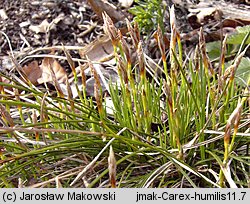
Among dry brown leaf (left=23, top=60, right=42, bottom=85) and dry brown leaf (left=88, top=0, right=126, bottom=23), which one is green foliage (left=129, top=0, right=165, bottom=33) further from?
dry brown leaf (left=23, top=60, right=42, bottom=85)

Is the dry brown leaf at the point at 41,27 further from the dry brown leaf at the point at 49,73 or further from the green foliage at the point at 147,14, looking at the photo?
the green foliage at the point at 147,14

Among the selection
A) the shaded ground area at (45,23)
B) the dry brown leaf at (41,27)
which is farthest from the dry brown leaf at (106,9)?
the dry brown leaf at (41,27)

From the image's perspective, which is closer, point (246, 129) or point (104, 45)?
point (246, 129)

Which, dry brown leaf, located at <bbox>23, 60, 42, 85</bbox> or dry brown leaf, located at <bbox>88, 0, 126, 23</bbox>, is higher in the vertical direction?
dry brown leaf, located at <bbox>88, 0, 126, 23</bbox>

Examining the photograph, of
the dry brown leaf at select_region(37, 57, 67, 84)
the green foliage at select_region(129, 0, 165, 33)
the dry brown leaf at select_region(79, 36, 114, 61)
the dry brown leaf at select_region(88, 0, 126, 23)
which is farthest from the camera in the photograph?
the dry brown leaf at select_region(88, 0, 126, 23)

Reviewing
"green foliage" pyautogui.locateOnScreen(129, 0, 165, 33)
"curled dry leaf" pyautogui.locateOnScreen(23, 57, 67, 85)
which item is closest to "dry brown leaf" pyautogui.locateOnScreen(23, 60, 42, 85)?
"curled dry leaf" pyautogui.locateOnScreen(23, 57, 67, 85)

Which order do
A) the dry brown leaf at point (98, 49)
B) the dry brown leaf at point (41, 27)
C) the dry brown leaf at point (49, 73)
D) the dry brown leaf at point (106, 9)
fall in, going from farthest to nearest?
the dry brown leaf at point (41, 27) → the dry brown leaf at point (106, 9) → the dry brown leaf at point (98, 49) → the dry brown leaf at point (49, 73)

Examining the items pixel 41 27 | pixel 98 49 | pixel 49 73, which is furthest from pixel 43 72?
pixel 41 27

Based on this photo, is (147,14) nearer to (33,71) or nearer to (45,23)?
(33,71)

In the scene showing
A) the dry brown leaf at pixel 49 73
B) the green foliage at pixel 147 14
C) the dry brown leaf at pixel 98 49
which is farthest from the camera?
the dry brown leaf at pixel 98 49
